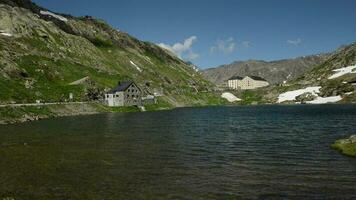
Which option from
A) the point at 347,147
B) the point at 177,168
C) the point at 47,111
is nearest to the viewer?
the point at 177,168

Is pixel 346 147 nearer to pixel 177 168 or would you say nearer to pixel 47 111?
pixel 177 168

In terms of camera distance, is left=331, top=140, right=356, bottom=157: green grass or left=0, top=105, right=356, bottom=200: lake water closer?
left=0, top=105, right=356, bottom=200: lake water

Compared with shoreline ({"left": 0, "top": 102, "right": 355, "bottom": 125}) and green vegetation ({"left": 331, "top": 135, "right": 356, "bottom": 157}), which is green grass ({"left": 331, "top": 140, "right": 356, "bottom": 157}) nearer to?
green vegetation ({"left": 331, "top": 135, "right": 356, "bottom": 157})

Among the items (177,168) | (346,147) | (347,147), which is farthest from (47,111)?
(347,147)

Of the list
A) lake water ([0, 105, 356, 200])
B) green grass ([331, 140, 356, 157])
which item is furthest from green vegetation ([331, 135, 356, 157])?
lake water ([0, 105, 356, 200])

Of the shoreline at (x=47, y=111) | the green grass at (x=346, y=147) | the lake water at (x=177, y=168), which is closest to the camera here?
the lake water at (x=177, y=168)

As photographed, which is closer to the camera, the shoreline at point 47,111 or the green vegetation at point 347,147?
the green vegetation at point 347,147

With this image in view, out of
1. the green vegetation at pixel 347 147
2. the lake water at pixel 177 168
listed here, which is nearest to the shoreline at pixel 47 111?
the lake water at pixel 177 168

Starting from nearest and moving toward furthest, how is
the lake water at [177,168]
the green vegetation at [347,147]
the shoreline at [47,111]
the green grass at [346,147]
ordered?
the lake water at [177,168] → the green grass at [346,147] → the green vegetation at [347,147] → the shoreline at [47,111]

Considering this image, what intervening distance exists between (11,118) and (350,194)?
10329 cm

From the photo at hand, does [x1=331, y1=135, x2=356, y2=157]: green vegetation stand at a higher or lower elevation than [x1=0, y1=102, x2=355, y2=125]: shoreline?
lower

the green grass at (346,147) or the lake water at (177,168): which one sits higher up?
the green grass at (346,147)

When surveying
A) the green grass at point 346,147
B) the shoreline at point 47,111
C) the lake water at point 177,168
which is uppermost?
the shoreline at point 47,111

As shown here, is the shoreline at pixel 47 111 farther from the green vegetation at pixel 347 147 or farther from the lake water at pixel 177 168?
the green vegetation at pixel 347 147
